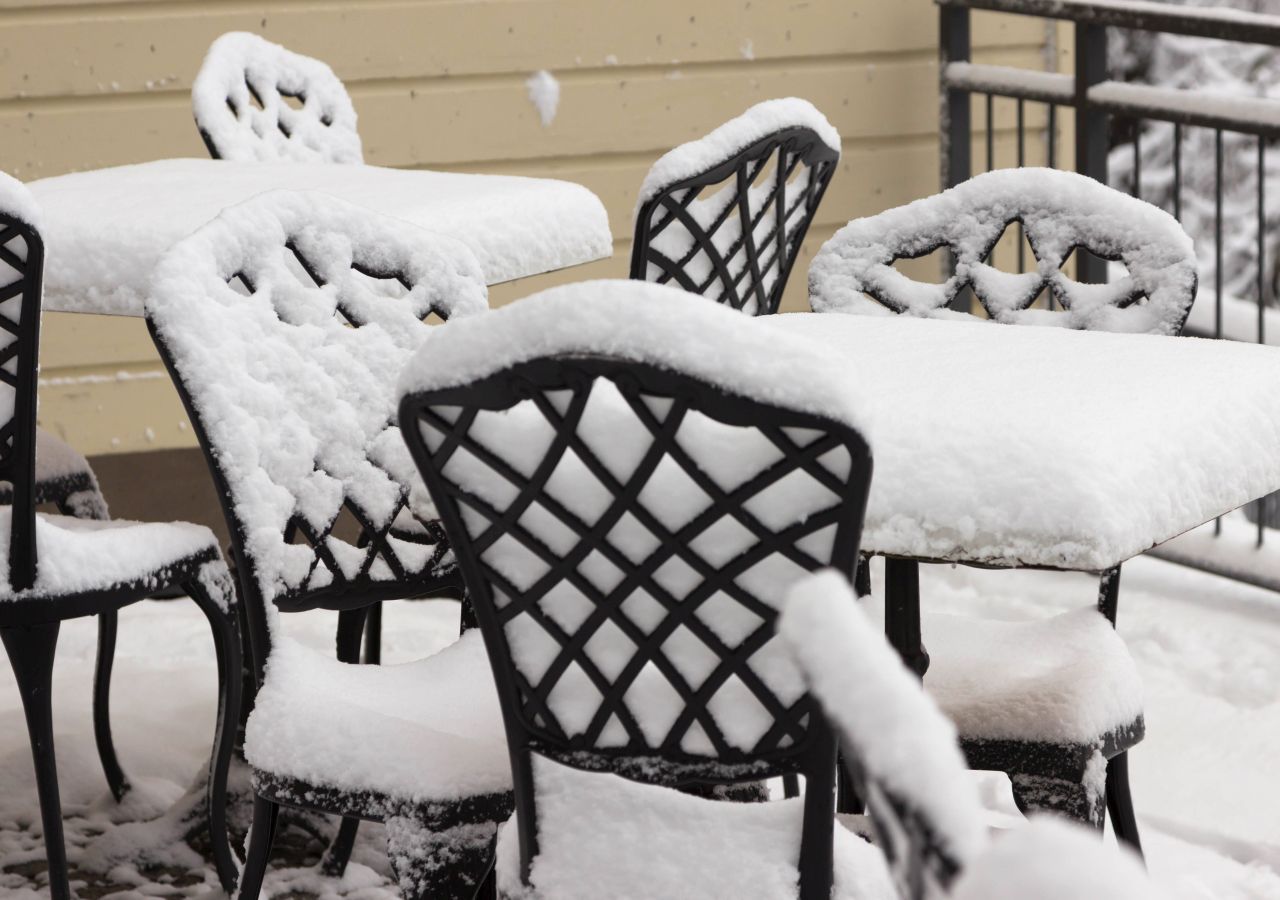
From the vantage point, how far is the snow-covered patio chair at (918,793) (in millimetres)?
605

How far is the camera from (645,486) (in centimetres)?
138

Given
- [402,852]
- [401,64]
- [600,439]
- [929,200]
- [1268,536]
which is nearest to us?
[600,439]

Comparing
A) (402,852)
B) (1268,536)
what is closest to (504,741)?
(402,852)

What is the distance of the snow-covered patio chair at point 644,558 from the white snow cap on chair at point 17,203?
0.94 metres

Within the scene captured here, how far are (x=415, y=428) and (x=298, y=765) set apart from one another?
0.57 m

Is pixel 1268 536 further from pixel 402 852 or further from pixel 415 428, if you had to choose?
pixel 415 428

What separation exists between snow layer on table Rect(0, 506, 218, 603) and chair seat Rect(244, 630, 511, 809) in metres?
0.46

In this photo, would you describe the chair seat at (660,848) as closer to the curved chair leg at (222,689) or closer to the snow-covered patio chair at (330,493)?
the snow-covered patio chair at (330,493)

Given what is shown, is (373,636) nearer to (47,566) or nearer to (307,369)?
(47,566)

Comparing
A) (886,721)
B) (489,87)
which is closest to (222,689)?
(886,721)

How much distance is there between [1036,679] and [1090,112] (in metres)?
2.55

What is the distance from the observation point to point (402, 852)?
1750mm

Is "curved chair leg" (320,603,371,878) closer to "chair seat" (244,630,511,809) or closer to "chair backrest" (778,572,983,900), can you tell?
"chair seat" (244,630,511,809)

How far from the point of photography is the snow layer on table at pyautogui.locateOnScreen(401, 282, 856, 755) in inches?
50.3
